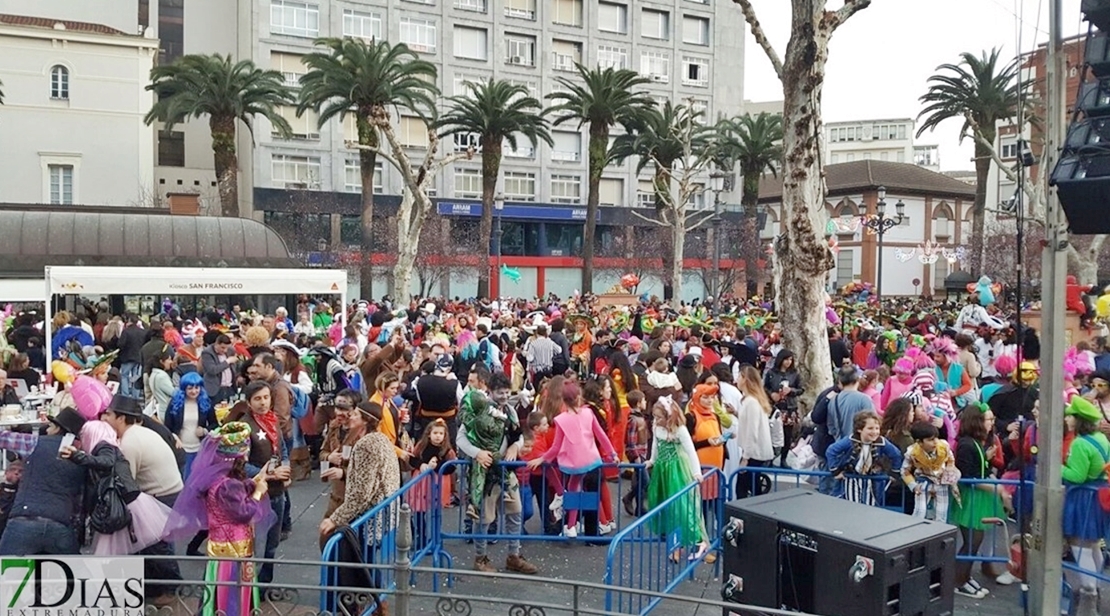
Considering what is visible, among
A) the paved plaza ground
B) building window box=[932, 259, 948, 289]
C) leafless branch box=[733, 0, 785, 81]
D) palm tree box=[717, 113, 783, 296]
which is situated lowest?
the paved plaza ground

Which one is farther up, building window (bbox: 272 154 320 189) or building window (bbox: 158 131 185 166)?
building window (bbox: 158 131 185 166)

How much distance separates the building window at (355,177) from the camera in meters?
53.6

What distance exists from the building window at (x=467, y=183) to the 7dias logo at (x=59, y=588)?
51513mm

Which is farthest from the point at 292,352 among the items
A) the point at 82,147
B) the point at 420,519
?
the point at 82,147

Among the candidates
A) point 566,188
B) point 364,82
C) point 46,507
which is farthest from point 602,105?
point 46,507

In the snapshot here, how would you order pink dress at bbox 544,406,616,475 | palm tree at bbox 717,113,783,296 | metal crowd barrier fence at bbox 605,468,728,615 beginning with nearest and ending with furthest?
metal crowd barrier fence at bbox 605,468,728,615
pink dress at bbox 544,406,616,475
palm tree at bbox 717,113,783,296

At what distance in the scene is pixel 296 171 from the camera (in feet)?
171

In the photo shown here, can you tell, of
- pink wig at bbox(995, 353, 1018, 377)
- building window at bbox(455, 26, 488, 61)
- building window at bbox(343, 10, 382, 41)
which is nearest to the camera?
pink wig at bbox(995, 353, 1018, 377)

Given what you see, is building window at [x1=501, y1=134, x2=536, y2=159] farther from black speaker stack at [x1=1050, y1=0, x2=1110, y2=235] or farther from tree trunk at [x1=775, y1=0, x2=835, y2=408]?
black speaker stack at [x1=1050, y1=0, x2=1110, y2=235]

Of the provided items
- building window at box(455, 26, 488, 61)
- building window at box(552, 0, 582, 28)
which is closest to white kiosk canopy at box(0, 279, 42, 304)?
building window at box(455, 26, 488, 61)

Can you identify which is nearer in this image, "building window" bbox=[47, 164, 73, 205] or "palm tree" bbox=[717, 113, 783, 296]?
"palm tree" bbox=[717, 113, 783, 296]

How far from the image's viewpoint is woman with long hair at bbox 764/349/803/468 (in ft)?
37.7

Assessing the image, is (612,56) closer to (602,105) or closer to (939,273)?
(602,105)

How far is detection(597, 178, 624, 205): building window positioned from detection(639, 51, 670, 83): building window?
7671 mm
